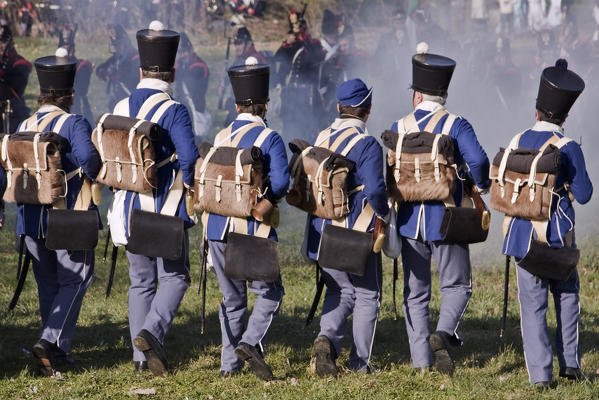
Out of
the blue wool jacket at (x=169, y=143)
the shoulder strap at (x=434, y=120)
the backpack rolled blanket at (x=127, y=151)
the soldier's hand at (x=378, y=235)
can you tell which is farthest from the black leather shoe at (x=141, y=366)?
the shoulder strap at (x=434, y=120)

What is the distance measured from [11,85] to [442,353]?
26.4 feet

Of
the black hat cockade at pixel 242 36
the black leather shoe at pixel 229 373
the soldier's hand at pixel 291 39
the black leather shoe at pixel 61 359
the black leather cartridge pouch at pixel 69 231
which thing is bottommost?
the black hat cockade at pixel 242 36

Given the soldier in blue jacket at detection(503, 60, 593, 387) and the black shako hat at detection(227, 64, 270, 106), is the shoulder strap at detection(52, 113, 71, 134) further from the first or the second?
the soldier in blue jacket at detection(503, 60, 593, 387)

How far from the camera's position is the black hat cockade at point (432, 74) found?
6.25 meters

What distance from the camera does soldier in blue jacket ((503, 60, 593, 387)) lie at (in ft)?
19.3

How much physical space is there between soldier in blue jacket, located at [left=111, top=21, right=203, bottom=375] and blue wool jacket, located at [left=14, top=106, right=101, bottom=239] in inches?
9.9

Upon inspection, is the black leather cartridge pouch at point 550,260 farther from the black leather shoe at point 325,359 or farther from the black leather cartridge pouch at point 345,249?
the black leather shoe at point 325,359

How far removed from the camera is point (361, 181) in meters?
6.09

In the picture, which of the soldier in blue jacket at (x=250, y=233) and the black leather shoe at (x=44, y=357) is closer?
the soldier in blue jacket at (x=250, y=233)

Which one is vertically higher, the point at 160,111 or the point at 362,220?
the point at 160,111

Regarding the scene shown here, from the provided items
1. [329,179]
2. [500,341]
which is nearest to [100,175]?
[329,179]

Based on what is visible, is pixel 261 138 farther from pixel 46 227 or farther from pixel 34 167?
pixel 46 227

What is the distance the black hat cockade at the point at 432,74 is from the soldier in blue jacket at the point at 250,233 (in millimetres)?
960

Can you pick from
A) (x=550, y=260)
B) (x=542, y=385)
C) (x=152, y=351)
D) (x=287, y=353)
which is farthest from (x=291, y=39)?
(x=542, y=385)
